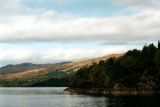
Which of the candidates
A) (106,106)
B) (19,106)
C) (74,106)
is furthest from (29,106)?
(106,106)

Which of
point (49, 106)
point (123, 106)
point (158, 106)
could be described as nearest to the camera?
point (158, 106)

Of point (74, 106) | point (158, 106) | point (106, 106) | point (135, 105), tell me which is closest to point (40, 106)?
point (74, 106)

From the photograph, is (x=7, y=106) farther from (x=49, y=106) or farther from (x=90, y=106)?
(x=90, y=106)

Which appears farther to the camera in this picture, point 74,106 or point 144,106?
point 74,106

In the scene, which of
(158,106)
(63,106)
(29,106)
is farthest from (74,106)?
(158,106)

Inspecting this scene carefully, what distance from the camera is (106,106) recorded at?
141 metres

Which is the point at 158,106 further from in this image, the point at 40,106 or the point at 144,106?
the point at 40,106

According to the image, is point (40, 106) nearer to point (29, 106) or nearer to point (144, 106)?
point (29, 106)

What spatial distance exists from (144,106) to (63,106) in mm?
31710

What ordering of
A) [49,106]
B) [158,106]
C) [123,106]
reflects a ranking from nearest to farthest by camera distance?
[158,106] → [123,106] → [49,106]

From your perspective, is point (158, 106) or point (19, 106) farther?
point (19, 106)

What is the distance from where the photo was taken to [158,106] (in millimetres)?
128500

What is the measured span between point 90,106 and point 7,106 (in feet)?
111

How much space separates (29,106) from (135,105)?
40706 millimetres
